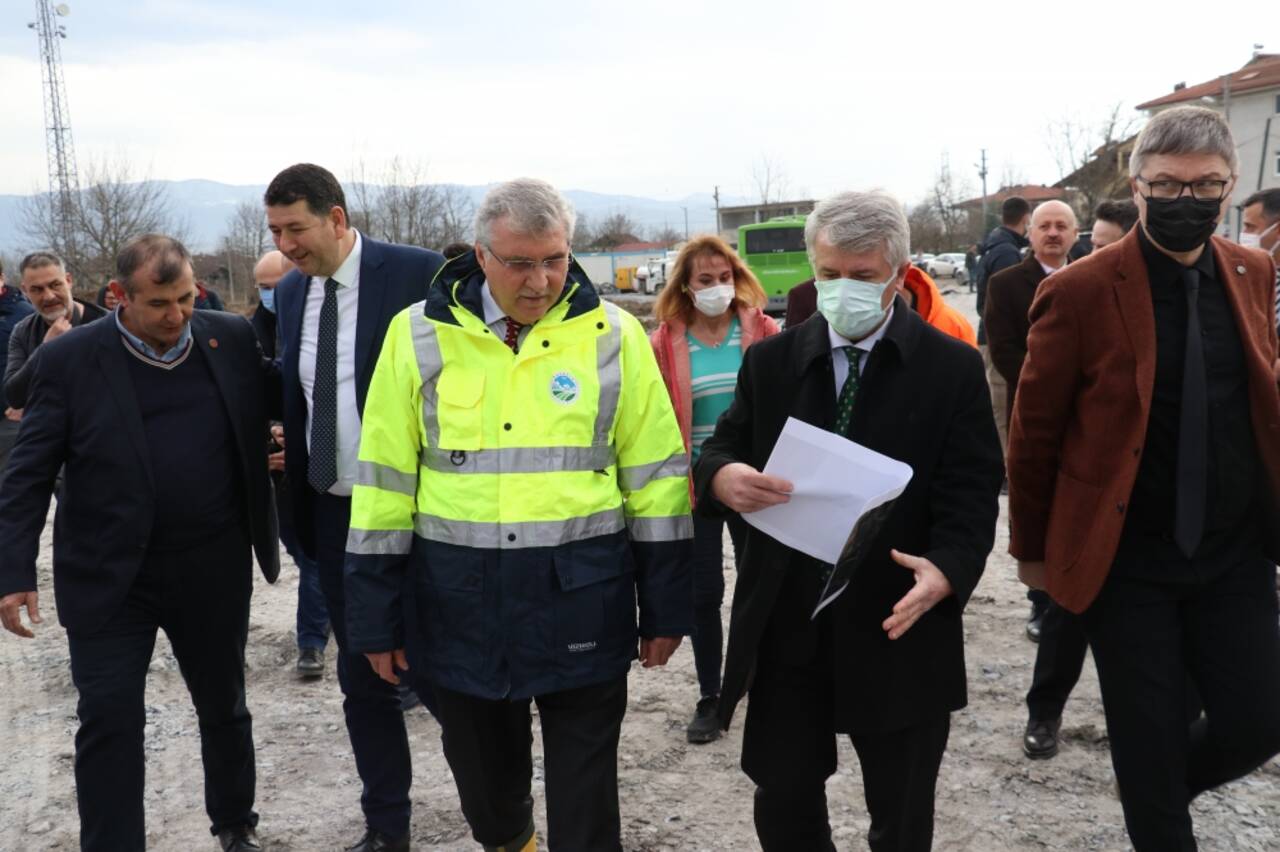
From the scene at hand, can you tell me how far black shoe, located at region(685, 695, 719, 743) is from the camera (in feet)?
15.2

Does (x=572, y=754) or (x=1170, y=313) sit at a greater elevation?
(x=1170, y=313)

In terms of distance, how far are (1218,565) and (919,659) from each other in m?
0.86

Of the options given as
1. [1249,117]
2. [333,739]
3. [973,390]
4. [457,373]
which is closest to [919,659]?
[973,390]

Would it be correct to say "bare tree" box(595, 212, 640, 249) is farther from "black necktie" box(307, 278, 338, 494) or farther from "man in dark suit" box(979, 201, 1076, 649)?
"black necktie" box(307, 278, 338, 494)

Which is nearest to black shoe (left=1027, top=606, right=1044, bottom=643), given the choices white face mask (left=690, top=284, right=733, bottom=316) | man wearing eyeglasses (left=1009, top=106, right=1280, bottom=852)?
white face mask (left=690, top=284, right=733, bottom=316)

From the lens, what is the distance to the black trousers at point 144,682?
11.1 ft

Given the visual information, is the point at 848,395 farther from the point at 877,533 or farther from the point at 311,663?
the point at 311,663

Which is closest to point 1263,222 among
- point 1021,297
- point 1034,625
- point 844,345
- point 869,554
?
point 1021,297

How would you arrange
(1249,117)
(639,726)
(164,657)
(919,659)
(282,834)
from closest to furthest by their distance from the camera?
(919,659)
(282,834)
(639,726)
(164,657)
(1249,117)

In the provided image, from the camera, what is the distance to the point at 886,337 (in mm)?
2625

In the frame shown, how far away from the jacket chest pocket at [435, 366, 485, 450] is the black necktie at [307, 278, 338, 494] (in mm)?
913

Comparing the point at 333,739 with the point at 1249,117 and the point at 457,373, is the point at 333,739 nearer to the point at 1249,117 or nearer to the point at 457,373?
the point at 457,373

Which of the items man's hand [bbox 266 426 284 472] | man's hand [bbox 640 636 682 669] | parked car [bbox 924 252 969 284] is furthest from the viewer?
parked car [bbox 924 252 969 284]

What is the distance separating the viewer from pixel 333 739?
488cm
